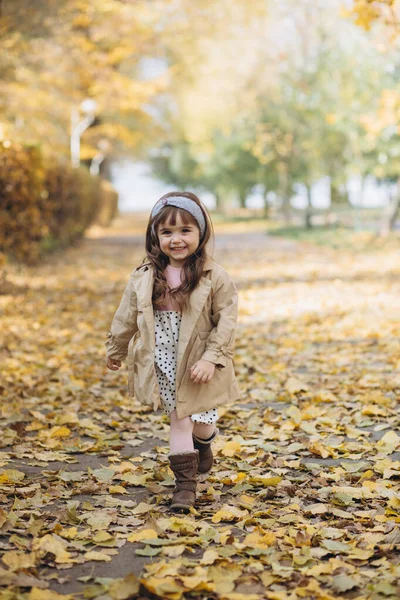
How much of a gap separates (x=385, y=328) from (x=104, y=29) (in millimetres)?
18136

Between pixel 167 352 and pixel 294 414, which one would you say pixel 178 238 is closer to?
pixel 167 352

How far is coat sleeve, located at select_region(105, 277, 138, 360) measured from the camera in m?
3.65

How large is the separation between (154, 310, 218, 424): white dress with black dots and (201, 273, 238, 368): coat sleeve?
180 millimetres

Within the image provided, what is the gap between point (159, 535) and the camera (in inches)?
122

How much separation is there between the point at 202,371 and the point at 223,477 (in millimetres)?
770

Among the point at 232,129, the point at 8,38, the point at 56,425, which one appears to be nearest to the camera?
the point at 56,425

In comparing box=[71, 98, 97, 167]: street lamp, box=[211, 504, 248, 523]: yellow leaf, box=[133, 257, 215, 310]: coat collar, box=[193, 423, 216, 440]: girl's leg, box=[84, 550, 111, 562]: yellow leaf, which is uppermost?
box=[71, 98, 97, 167]: street lamp

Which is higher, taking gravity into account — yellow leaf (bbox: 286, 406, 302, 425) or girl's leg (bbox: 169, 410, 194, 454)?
girl's leg (bbox: 169, 410, 194, 454)

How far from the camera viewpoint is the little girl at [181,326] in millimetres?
3504

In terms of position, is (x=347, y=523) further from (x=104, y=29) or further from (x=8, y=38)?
(x=104, y=29)

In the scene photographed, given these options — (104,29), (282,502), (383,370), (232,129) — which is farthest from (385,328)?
(232,129)

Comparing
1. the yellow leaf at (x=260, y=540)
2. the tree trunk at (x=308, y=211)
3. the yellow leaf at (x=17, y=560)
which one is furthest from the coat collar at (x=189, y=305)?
the tree trunk at (x=308, y=211)

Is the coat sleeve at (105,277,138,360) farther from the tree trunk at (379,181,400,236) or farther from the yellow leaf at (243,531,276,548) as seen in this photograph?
the tree trunk at (379,181,400,236)

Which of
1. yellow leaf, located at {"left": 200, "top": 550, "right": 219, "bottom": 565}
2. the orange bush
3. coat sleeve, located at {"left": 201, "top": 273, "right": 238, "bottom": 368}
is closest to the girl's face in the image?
coat sleeve, located at {"left": 201, "top": 273, "right": 238, "bottom": 368}
